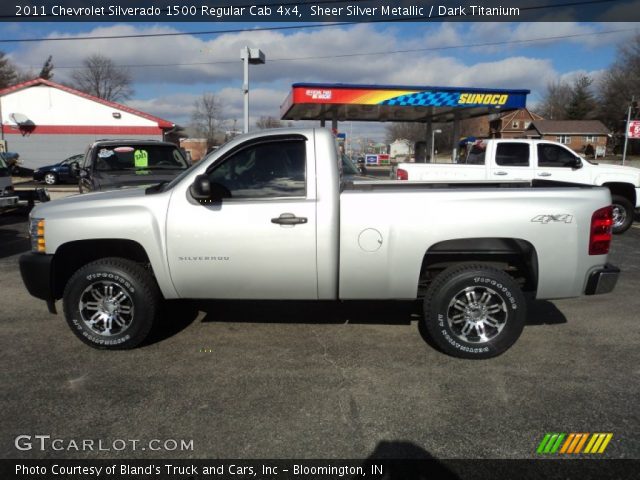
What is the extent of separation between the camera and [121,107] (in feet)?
103

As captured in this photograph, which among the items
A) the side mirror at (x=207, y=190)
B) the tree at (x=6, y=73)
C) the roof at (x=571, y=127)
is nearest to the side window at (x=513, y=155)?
the side mirror at (x=207, y=190)

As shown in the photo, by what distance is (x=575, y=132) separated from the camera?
246 feet

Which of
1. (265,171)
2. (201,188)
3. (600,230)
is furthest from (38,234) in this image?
(600,230)

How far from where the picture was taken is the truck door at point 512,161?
1061 cm

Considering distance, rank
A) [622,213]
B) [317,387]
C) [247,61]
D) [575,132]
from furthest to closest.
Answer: [575,132]
[247,61]
[622,213]
[317,387]

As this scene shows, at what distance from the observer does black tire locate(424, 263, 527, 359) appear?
3.87 m

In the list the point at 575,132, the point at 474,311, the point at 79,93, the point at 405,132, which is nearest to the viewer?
the point at 474,311

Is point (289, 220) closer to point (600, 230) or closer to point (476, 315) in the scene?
point (476, 315)


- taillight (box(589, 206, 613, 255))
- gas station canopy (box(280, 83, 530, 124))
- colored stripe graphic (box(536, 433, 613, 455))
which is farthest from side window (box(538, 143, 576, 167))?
gas station canopy (box(280, 83, 530, 124))

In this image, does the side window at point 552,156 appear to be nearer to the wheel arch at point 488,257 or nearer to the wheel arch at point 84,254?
the wheel arch at point 488,257

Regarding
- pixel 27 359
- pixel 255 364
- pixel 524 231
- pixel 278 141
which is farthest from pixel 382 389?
pixel 27 359

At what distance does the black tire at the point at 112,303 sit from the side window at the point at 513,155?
29.4ft

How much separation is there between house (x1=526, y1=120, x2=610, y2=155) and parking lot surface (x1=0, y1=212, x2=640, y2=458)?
77.6 m

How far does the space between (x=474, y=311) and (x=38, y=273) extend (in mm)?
3730
